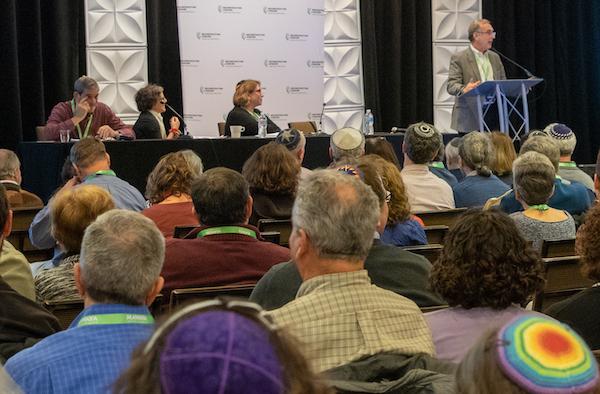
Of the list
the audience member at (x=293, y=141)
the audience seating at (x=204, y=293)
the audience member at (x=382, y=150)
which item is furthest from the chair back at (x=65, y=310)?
the audience member at (x=293, y=141)

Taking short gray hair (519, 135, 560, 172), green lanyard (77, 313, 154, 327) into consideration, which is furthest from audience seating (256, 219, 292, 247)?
green lanyard (77, 313, 154, 327)

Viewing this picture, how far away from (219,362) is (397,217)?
323 cm

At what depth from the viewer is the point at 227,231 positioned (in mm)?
3629

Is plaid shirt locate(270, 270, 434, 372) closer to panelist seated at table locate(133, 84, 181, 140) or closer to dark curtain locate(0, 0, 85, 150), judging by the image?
panelist seated at table locate(133, 84, 181, 140)

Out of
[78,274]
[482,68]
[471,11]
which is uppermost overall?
[471,11]

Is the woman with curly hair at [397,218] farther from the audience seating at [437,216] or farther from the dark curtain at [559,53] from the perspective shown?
the dark curtain at [559,53]

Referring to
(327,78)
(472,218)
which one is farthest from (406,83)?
(472,218)

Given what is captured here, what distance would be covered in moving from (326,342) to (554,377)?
107 centimetres

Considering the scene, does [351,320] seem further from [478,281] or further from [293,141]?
[293,141]

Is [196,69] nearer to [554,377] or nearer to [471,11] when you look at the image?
[471,11]

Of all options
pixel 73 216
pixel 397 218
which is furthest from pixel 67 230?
pixel 397 218

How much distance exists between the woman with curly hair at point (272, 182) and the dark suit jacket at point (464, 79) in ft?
14.1

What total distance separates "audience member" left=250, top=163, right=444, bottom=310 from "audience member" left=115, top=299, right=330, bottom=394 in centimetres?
181

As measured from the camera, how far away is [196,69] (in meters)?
9.96
